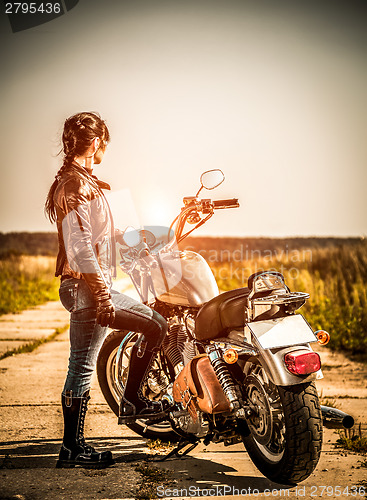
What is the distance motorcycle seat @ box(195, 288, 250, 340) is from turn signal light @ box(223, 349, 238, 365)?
0.72ft

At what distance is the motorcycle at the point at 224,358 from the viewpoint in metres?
3.37

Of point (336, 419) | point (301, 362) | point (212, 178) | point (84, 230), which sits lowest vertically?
point (336, 419)

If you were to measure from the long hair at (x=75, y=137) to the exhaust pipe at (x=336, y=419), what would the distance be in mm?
2161

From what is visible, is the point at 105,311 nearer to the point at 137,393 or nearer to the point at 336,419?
the point at 137,393

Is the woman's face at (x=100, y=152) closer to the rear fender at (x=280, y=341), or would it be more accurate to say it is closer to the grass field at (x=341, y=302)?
the rear fender at (x=280, y=341)

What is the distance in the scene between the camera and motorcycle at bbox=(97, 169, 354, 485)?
337 centimetres

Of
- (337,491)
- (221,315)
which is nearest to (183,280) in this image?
(221,315)

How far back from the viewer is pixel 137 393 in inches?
168

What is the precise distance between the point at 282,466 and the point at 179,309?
130 centimetres

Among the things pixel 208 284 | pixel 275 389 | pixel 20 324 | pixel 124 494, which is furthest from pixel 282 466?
pixel 20 324

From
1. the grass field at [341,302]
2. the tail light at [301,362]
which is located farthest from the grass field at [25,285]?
the tail light at [301,362]

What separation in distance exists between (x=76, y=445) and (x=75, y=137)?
2103 mm

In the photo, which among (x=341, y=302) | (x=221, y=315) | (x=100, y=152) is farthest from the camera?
(x=341, y=302)

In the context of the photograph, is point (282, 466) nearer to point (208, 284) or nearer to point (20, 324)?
point (208, 284)
